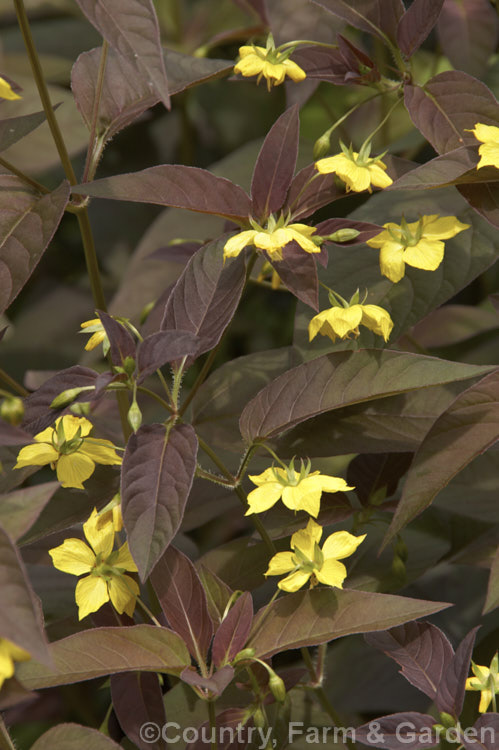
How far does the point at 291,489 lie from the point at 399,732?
0.18 m

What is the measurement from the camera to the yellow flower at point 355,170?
580 mm

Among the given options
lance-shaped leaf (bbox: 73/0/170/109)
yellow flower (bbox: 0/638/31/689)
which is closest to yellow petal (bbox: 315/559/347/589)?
yellow flower (bbox: 0/638/31/689)

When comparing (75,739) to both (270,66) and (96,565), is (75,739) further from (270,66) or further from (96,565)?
(270,66)

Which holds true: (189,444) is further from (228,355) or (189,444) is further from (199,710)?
Answer: (228,355)

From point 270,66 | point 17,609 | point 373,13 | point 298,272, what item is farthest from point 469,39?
point 17,609

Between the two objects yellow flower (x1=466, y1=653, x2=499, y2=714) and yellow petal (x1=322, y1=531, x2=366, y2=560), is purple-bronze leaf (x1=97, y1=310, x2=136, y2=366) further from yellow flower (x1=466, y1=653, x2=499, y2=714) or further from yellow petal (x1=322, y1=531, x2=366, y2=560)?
yellow flower (x1=466, y1=653, x2=499, y2=714)

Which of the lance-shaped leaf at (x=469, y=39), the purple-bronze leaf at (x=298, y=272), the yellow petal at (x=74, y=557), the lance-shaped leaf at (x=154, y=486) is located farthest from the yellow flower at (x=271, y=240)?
the lance-shaped leaf at (x=469, y=39)

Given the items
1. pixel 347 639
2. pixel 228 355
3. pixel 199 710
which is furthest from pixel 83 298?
pixel 199 710

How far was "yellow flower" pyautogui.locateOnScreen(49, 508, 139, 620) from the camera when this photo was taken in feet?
1.83

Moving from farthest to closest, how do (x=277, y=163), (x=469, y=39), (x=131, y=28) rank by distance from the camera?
1. (x=469, y=39)
2. (x=277, y=163)
3. (x=131, y=28)

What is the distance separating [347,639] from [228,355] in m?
0.51

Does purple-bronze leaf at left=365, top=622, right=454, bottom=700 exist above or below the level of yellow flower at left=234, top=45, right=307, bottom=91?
below

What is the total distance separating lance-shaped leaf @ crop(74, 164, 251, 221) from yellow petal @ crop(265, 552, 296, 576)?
0.84 feet

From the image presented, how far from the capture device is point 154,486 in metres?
0.52
